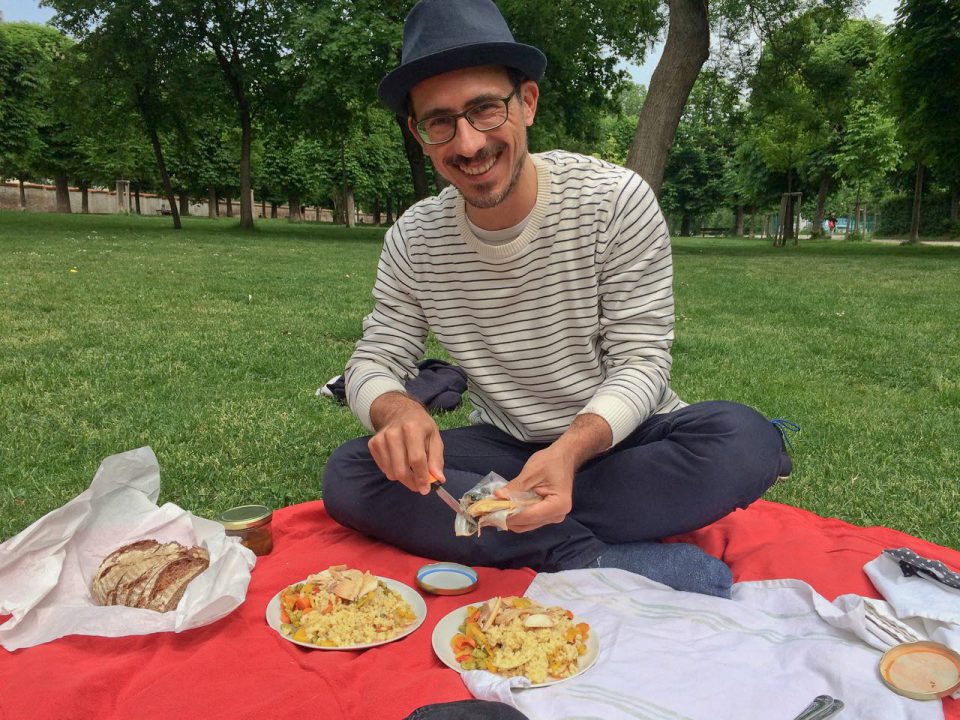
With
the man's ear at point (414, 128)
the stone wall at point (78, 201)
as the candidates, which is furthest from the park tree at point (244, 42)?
the stone wall at point (78, 201)

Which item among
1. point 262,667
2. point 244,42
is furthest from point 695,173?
point 262,667

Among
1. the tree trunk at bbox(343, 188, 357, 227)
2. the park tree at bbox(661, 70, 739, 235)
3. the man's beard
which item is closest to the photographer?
the man's beard

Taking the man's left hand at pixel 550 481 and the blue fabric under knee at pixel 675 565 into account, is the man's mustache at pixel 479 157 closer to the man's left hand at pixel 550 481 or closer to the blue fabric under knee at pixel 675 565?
the man's left hand at pixel 550 481

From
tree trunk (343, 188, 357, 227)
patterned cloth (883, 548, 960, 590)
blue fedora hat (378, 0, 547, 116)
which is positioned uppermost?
tree trunk (343, 188, 357, 227)

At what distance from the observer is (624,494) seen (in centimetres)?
312

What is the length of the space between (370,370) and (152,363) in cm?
418

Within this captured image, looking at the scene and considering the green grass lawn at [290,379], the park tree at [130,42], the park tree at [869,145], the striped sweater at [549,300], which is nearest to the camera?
the striped sweater at [549,300]

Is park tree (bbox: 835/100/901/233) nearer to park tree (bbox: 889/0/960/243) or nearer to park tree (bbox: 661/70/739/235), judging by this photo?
park tree (bbox: 889/0/960/243)

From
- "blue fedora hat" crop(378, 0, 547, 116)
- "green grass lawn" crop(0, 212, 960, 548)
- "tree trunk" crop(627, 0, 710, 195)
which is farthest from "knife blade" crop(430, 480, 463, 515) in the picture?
"tree trunk" crop(627, 0, 710, 195)

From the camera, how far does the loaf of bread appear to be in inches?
107

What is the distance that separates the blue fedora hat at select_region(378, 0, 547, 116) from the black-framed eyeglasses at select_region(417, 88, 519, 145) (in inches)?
5.6

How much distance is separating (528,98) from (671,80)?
15.0 metres

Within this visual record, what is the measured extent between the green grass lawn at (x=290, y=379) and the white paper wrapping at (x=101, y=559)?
2.52 ft

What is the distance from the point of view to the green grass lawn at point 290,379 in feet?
14.1
